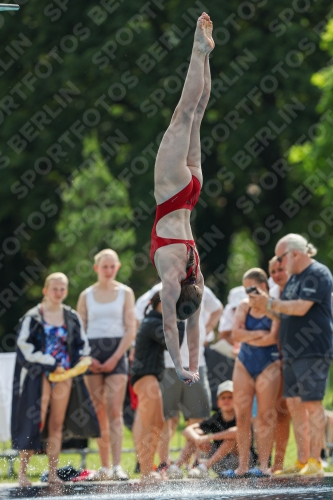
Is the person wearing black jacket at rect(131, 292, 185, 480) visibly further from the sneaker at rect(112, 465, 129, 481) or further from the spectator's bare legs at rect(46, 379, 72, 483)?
the spectator's bare legs at rect(46, 379, 72, 483)

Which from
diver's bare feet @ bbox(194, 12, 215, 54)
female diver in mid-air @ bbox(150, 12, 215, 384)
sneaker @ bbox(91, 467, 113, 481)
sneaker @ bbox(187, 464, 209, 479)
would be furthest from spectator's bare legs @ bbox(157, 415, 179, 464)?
diver's bare feet @ bbox(194, 12, 215, 54)

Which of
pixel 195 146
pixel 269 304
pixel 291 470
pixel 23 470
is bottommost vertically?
pixel 23 470

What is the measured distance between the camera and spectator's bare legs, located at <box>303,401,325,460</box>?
9.48 meters

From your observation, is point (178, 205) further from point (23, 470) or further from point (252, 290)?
point (23, 470)

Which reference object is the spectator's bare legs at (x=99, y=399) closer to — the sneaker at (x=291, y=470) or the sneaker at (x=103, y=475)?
the sneaker at (x=103, y=475)

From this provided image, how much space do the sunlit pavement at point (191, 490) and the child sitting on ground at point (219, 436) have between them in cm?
75

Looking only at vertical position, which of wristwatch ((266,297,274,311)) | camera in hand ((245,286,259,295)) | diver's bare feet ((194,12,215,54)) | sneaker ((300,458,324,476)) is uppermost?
diver's bare feet ((194,12,215,54))

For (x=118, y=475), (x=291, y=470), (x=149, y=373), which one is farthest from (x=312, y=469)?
(x=118, y=475)

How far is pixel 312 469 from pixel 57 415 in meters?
2.67

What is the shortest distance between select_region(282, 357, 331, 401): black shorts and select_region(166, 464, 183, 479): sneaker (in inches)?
51.3

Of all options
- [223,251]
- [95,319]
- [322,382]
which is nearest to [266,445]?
[322,382]

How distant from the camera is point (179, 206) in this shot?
794cm

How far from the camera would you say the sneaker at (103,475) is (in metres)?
10.2

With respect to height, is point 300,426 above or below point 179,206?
below
